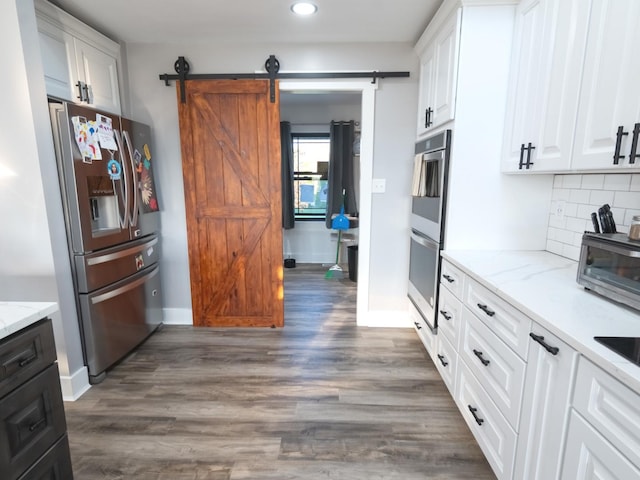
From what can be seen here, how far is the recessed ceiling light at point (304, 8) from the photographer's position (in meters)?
2.15

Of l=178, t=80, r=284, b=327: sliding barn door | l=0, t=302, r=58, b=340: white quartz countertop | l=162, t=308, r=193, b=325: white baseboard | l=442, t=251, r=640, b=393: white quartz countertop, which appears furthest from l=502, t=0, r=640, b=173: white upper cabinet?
l=162, t=308, r=193, b=325: white baseboard

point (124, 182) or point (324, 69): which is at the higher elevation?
point (324, 69)

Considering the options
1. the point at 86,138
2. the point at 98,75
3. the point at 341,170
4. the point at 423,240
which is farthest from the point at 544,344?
the point at 341,170

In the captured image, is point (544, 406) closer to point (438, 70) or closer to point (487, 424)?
point (487, 424)

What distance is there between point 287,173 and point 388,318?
292cm

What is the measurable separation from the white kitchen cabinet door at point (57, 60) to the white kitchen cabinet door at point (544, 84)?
2762 mm

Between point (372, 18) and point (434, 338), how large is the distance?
7.45ft

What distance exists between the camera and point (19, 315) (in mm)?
1098

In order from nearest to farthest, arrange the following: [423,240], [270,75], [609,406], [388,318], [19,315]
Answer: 1. [609,406]
2. [19,315]
3. [423,240]
4. [270,75]
5. [388,318]

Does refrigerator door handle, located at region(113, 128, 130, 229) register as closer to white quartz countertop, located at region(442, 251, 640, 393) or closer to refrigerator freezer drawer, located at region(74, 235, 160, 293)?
refrigerator freezer drawer, located at region(74, 235, 160, 293)

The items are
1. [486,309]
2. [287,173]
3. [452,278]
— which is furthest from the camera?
[287,173]

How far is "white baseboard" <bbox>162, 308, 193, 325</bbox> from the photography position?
3205mm

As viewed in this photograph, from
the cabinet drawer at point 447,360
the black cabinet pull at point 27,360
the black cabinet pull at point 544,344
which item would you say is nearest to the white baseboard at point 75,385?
the black cabinet pull at point 27,360

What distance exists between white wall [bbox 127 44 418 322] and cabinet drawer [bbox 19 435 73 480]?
1.97m
